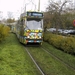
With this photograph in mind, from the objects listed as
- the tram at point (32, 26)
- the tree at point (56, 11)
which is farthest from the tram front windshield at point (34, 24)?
the tree at point (56, 11)

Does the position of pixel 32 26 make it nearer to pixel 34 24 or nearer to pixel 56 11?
pixel 34 24

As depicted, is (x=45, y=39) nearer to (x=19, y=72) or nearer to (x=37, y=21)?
(x=37, y=21)

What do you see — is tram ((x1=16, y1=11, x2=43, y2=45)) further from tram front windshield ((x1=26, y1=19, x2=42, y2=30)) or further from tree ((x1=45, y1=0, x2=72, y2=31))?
tree ((x1=45, y1=0, x2=72, y2=31))

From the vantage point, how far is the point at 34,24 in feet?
66.3

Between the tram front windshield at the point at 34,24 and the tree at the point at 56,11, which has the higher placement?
the tree at the point at 56,11

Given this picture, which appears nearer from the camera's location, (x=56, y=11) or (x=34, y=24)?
(x=34, y=24)

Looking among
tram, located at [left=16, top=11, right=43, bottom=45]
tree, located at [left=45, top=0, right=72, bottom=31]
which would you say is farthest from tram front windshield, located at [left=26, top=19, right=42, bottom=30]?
tree, located at [left=45, top=0, right=72, bottom=31]

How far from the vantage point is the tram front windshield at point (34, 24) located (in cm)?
2011

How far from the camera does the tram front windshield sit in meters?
20.1

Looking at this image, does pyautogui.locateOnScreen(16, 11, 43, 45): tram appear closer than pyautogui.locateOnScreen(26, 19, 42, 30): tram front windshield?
Yes

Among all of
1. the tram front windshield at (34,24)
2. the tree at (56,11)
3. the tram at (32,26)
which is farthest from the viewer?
the tree at (56,11)

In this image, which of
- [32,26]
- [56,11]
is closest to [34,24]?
[32,26]

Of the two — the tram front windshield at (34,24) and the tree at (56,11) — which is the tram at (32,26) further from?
the tree at (56,11)

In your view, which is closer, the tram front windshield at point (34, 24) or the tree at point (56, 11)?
the tram front windshield at point (34, 24)
